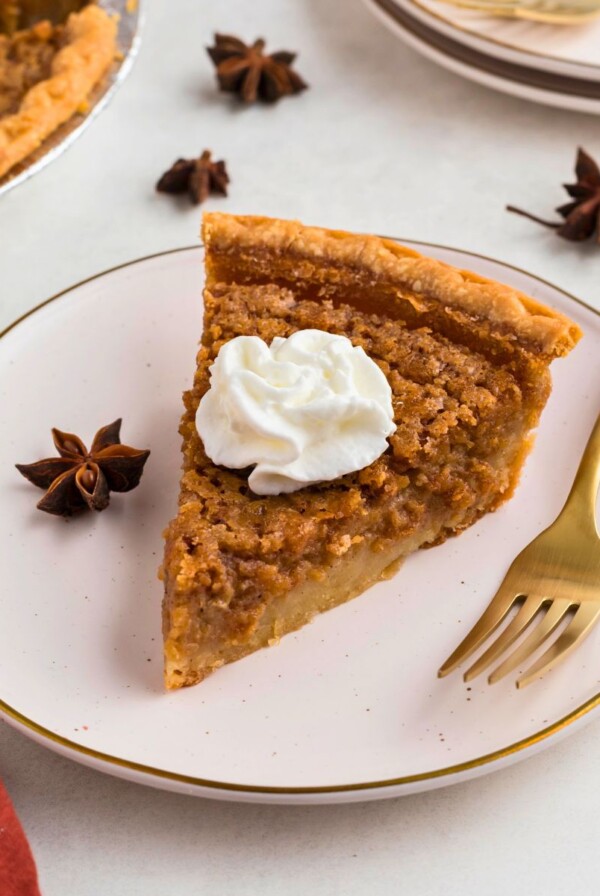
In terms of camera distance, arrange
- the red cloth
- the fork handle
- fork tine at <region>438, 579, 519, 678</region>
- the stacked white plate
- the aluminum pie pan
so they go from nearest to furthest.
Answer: the red cloth → fork tine at <region>438, 579, 519, 678</region> → the fork handle → the aluminum pie pan → the stacked white plate

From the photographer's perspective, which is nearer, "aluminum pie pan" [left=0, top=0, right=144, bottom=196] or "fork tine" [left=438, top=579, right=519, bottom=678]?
"fork tine" [left=438, top=579, right=519, bottom=678]

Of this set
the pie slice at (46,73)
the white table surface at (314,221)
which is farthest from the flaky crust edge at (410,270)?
the pie slice at (46,73)

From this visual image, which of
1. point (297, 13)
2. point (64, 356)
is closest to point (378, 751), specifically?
point (64, 356)

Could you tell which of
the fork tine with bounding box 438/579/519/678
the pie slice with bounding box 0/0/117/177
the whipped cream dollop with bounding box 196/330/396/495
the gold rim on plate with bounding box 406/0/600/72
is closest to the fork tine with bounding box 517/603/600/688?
the fork tine with bounding box 438/579/519/678

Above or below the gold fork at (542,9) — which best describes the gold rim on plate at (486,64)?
below

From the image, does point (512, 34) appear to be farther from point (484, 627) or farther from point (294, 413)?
point (484, 627)

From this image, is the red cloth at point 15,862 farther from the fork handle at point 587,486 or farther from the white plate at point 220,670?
the fork handle at point 587,486

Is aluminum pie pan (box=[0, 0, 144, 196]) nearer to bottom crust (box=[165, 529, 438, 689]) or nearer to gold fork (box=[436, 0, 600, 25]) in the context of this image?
gold fork (box=[436, 0, 600, 25])

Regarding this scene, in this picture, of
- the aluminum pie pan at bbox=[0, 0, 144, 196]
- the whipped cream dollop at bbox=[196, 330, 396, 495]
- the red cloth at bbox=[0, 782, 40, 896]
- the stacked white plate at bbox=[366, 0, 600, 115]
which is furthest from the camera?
the stacked white plate at bbox=[366, 0, 600, 115]
